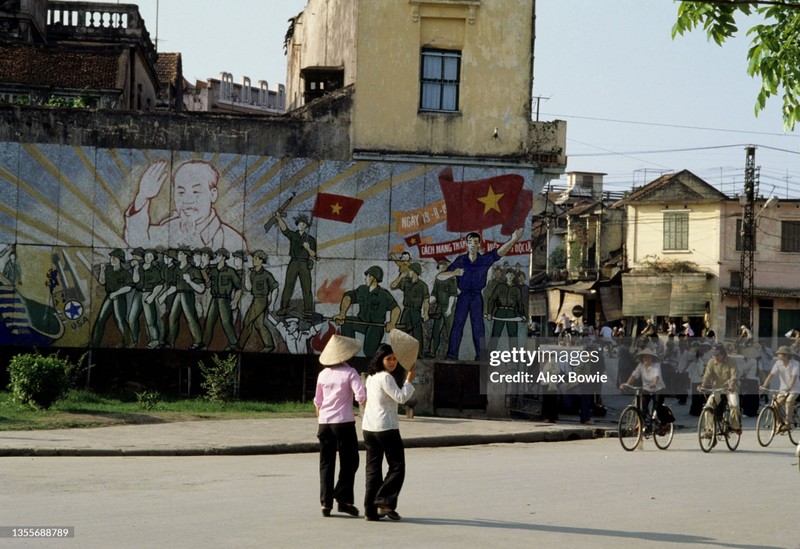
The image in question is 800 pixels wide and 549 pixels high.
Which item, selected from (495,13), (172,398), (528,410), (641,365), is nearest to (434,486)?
(641,365)

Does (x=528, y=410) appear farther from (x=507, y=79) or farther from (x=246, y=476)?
(x=246, y=476)

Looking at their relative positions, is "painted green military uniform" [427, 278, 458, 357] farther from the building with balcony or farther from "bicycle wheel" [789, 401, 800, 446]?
the building with balcony

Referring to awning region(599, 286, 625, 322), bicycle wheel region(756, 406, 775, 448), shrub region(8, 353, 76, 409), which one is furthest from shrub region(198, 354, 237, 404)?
awning region(599, 286, 625, 322)

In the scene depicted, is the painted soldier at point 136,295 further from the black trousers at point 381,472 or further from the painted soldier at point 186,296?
the black trousers at point 381,472

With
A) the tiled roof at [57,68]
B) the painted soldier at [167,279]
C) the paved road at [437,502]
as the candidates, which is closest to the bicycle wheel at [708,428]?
the paved road at [437,502]

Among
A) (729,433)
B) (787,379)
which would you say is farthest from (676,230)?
(729,433)

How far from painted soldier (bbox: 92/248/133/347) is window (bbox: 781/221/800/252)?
42.4 metres

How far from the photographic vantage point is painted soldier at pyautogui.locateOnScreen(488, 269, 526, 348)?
2517 centimetres

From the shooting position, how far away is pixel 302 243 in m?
24.8

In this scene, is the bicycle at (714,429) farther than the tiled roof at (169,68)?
No

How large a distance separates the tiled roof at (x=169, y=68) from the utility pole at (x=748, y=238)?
25.5m

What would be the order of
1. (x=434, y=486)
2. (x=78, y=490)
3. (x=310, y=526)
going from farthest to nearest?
(x=434, y=486) → (x=78, y=490) → (x=310, y=526)

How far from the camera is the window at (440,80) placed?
25.4 metres

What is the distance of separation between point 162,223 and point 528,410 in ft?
28.5
